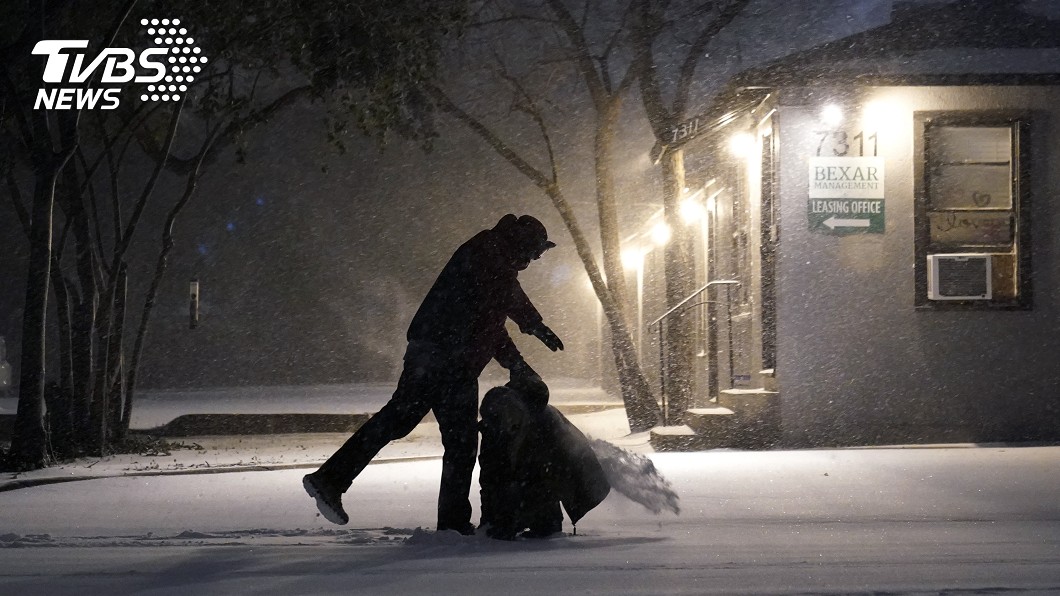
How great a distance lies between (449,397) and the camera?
6.79 m

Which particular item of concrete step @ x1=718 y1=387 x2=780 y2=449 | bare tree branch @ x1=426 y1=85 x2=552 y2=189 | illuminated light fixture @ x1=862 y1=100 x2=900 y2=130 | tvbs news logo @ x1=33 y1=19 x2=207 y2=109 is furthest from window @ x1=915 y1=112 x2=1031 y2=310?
tvbs news logo @ x1=33 y1=19 x2=207 y2=109

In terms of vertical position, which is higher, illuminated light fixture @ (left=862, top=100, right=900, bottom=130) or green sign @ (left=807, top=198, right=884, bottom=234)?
illuminated light fixture @ (left=862, top=100, right=900, bottom=130)

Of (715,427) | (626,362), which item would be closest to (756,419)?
(715,427)

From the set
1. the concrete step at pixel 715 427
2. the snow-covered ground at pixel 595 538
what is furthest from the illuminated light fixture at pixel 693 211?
the snow-covered ground at pixel 595 538

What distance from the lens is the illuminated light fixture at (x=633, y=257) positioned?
99.4 ft

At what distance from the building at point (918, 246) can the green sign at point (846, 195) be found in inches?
0.6

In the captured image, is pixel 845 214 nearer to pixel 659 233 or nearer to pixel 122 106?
pixel 122 106

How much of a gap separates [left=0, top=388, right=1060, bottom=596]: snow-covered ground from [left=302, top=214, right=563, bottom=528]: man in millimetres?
377

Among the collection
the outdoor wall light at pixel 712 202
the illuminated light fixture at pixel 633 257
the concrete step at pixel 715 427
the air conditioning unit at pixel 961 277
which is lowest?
the concrete step at pixel 715 427

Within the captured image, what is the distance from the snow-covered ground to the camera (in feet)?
18.8

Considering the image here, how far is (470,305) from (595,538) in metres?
1.45

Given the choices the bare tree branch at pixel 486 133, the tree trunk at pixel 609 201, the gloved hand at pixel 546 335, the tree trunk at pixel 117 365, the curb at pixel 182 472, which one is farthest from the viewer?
the bare tree branch at pixel 486 133

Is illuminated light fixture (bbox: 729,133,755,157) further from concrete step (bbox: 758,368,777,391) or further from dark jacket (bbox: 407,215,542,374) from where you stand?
dark jacket (bbox: 407,215,542,374)

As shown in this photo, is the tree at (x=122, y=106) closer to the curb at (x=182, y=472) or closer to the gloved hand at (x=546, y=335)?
the curb at (x=182, y=472)
